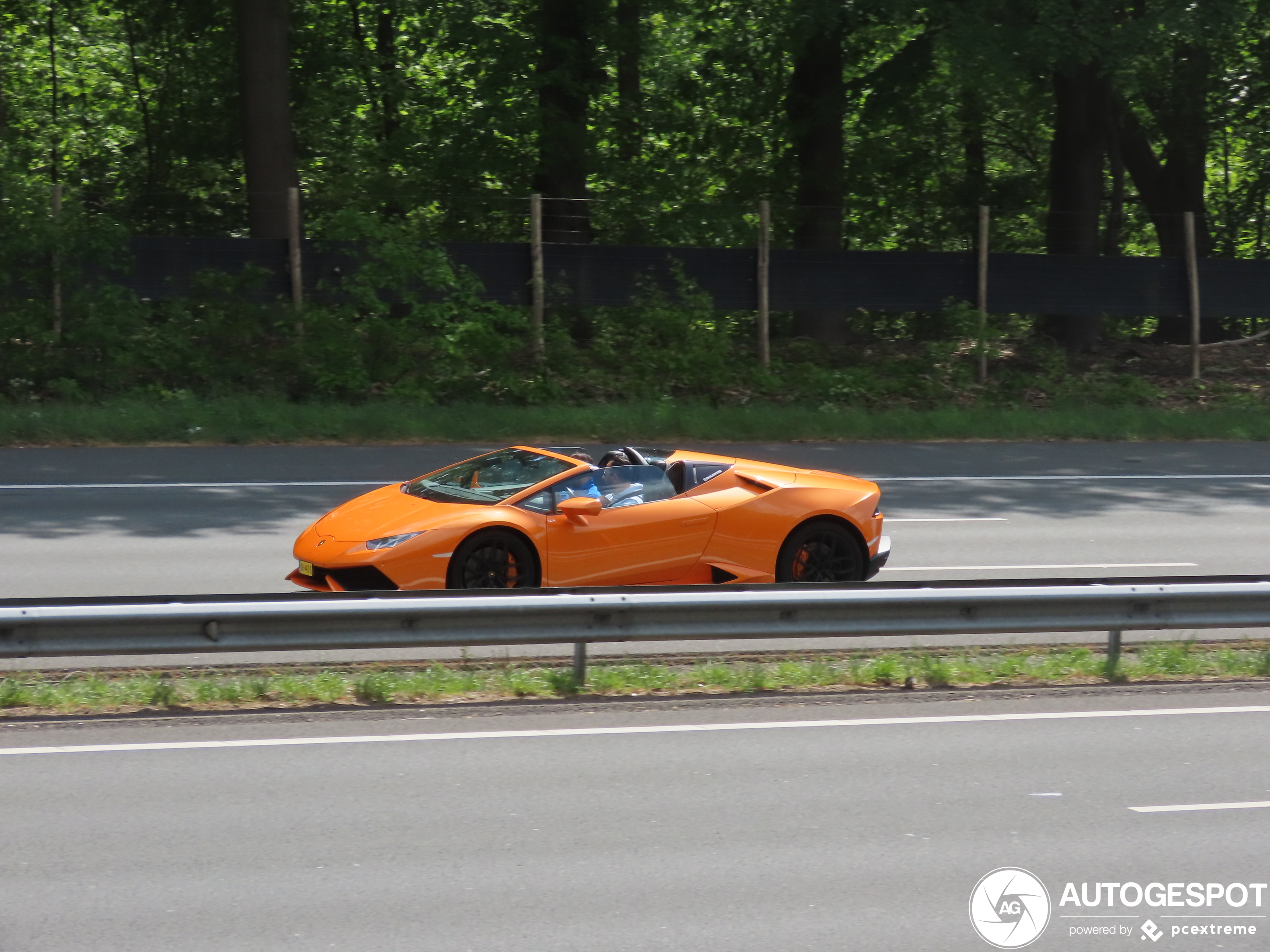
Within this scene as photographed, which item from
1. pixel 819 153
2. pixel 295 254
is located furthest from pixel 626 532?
pixel 819 153

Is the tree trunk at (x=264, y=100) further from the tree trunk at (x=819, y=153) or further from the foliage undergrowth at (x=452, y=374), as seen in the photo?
the tree trunk at (x=819, y=153)

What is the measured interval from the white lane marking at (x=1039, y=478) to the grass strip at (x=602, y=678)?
23.1 feet

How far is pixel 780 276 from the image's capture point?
23.2 m

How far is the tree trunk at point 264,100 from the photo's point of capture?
888 inches

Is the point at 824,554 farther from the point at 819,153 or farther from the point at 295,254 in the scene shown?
the point at 819,153

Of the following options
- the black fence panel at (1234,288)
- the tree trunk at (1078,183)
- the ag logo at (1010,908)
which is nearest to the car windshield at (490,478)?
the ag logo at (1010,908)

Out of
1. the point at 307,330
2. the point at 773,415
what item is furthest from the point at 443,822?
the point at 307,330

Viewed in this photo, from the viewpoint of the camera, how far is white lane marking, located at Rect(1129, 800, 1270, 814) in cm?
584

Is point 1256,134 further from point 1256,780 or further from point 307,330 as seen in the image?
point 1256,780

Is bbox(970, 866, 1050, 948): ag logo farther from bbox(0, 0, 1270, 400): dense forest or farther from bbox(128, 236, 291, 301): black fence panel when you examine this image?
bbox(128, 236, 291, 301): black fence panel

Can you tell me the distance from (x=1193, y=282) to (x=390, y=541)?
20.0m

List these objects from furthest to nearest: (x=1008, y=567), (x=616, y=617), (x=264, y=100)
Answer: (x=264, y=100), (x=1008, y=567), (x=616, y=617)

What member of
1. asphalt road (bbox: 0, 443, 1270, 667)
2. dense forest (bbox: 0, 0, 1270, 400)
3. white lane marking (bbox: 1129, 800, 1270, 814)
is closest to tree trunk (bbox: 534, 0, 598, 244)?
dense forest (bbox: 0, 0, 1270, 400)

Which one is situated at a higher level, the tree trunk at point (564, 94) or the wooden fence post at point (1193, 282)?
the tree trunk at point (564, 94)
